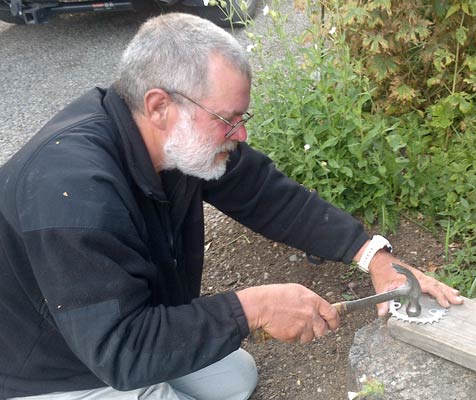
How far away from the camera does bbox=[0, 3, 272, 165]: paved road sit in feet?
17.5

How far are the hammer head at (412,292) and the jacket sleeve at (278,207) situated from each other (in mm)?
331

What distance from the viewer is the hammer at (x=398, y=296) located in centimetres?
203

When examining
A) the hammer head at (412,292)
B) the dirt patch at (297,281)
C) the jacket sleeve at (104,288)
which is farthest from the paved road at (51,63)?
the hammer head at (412,292)

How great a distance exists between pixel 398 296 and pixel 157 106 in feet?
3.31

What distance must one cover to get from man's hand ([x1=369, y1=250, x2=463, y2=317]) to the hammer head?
0.08 meters

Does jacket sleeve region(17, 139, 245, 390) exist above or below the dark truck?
above

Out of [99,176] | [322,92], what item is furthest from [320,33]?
[99,176]

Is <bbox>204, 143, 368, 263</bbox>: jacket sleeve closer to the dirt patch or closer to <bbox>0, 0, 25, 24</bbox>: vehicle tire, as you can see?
the dirt patch

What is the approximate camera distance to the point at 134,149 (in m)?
2.02

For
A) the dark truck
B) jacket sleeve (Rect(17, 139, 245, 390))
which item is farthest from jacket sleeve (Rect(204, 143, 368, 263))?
the dark truck

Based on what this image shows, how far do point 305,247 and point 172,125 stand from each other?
0.80 metres

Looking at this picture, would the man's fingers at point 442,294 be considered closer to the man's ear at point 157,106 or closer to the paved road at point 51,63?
the man's ear at point 157,106

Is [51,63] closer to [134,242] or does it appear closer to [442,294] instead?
[134,242]

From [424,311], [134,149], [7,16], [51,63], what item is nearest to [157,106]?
[134,149]
